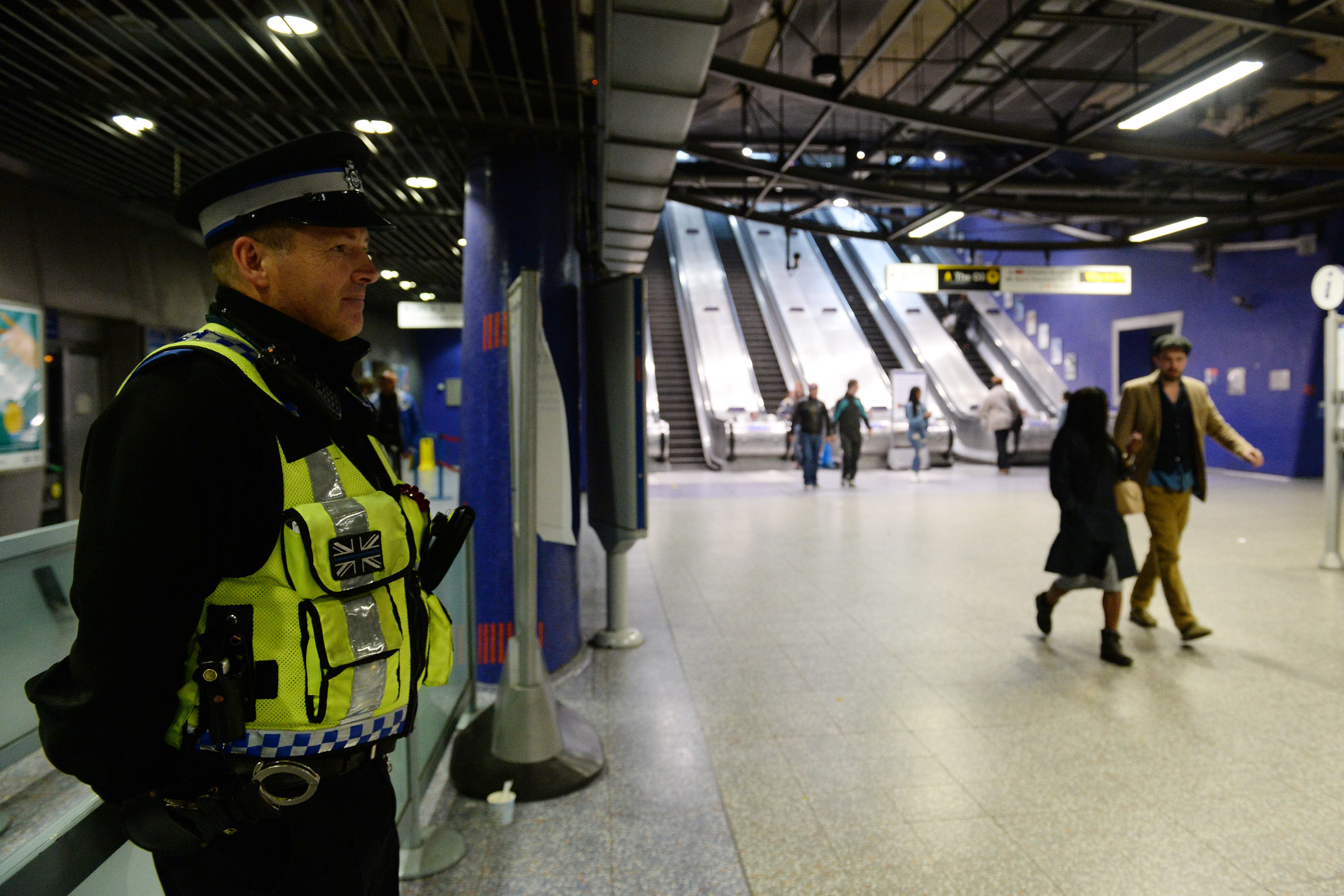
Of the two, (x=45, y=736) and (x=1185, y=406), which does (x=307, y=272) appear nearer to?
(x=45, y=736)

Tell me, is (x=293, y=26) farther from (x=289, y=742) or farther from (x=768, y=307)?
(x=768, y=307)

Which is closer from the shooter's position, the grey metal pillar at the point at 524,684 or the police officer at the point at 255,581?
the police officer at the point at 255,581

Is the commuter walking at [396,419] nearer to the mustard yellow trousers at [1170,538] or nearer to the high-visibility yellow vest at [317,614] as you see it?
the mustard yellow trousers at [1170,538]

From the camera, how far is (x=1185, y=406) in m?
4.78

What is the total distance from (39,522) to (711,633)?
665 cm

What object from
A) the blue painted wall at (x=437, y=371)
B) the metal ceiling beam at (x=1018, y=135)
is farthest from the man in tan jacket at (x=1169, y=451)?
the blue painted wall at (x=437, y=371)

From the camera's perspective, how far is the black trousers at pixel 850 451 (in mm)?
13578

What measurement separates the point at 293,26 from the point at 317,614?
360 cm

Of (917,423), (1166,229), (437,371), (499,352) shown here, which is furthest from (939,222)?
(437,371)

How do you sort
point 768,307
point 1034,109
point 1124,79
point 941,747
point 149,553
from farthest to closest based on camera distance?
point 768,307 < point 1034,109 < point 1124,79 < point 941,747 < point 149,553

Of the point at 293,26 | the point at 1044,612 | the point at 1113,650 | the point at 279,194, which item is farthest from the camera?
the point at 1044,612

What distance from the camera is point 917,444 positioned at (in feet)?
48.2

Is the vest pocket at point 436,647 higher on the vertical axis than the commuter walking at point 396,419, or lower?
lower

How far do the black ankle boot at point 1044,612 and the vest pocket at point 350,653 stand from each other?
15.1ft
